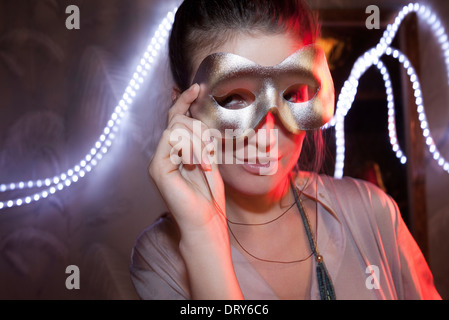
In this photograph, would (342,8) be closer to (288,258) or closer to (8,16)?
(288,258)

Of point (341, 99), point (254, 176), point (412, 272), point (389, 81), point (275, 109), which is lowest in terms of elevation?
point (412, 272)

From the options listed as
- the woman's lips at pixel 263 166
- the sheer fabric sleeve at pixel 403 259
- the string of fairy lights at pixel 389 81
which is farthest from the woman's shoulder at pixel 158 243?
the string of fairy lights at pixel 389 81

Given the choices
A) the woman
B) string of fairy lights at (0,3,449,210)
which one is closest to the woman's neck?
the woman

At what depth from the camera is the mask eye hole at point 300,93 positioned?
844mm

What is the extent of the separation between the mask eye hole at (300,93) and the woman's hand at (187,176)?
0.70ft

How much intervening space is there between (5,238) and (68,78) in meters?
0.65

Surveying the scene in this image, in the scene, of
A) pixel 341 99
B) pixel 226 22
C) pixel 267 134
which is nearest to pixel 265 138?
pixel 267 134

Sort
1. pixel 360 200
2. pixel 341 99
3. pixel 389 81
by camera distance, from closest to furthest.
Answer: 1. pixel 360 200
2. pixel 341 99
3. pixel 389 81

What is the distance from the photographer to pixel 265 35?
795mm

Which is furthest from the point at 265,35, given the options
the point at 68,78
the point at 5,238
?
the point at 5,238

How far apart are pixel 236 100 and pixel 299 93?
0.47ft

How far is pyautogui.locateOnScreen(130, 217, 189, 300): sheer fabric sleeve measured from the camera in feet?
2.87

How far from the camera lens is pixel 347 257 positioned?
2.92ft

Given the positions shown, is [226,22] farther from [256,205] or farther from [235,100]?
[256,205]
